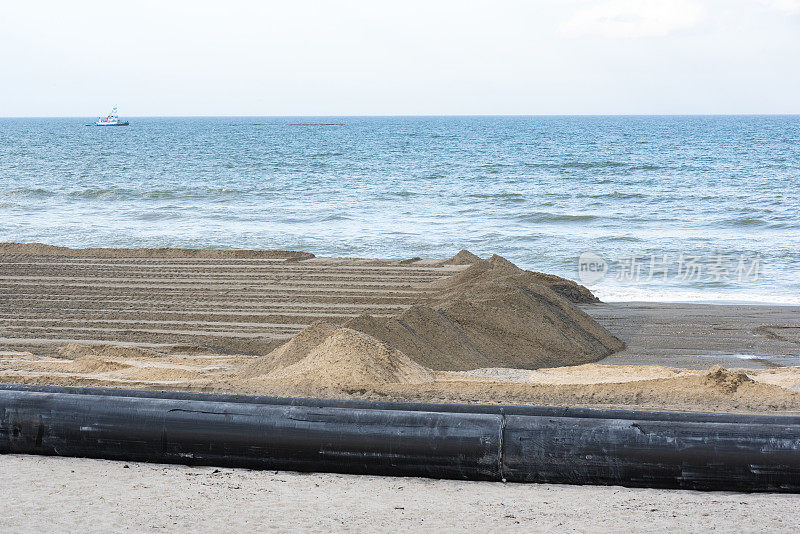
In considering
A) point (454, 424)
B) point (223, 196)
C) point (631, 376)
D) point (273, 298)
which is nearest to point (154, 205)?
point (223, 196)

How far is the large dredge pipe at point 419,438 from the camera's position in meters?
3.72

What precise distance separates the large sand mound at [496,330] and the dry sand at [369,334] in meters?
0.02

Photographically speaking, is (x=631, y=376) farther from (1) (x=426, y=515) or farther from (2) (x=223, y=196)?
(2) (x=223, y=196)

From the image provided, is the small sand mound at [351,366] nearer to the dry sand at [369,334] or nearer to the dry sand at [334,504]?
the dry sand at [369,334]

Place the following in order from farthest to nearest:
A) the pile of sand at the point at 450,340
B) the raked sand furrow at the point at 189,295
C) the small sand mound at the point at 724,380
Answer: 1. the raked sand furrow at the point at 189,295
2. the pile of sand at the point at 450,340
3. the small sand mound at the point at 724,380

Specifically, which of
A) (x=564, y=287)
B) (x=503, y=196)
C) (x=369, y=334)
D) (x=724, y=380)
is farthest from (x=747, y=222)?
(x=724, y=380)

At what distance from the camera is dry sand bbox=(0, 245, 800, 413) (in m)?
5.51

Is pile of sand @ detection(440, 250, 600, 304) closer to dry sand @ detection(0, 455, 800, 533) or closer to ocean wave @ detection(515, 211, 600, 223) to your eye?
dry sand @ detection(0, 455, 800, 533)

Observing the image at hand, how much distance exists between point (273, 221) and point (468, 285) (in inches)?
463

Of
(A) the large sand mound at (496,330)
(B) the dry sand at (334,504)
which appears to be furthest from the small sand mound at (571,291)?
(B) the dry sand at (334,504)

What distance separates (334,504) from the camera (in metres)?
3.55

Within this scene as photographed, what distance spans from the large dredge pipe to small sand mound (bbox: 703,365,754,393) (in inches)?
54.9

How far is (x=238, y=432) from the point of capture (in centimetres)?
402

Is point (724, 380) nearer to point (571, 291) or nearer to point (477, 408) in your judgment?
→ point (477, 408)
